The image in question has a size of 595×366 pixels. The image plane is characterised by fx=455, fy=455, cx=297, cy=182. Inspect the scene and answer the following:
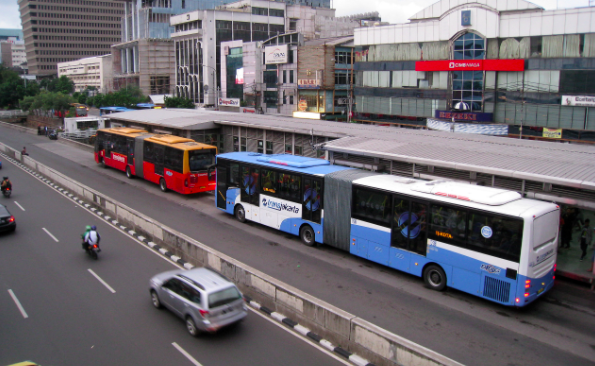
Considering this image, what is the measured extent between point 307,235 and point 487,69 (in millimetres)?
26921

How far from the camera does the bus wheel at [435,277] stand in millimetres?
13094

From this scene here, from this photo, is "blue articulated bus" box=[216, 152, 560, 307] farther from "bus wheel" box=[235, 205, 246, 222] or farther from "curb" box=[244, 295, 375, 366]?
"curb" box=[244, 295, 375, 366]

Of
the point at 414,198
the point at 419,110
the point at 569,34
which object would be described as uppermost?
the point at 569,34

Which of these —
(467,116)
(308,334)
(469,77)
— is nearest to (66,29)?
(469,77)

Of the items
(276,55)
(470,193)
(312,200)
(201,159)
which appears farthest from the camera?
(276,55)

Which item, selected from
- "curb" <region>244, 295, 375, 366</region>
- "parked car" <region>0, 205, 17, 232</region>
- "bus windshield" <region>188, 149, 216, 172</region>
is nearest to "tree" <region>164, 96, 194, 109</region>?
"bus windshield" <region>188, 149, 216, 172</region>

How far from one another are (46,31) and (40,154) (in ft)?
483

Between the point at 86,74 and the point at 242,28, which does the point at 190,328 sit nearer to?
the point at 242,28

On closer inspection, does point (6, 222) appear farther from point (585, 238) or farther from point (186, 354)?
point (585, 238)

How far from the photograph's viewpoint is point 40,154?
45.3m

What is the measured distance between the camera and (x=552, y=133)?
3347cm

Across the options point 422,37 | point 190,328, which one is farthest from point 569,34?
point 190,328

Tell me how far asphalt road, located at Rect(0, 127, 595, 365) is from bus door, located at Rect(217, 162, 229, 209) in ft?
4.42

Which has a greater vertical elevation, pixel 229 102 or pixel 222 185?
pixel 229 102
